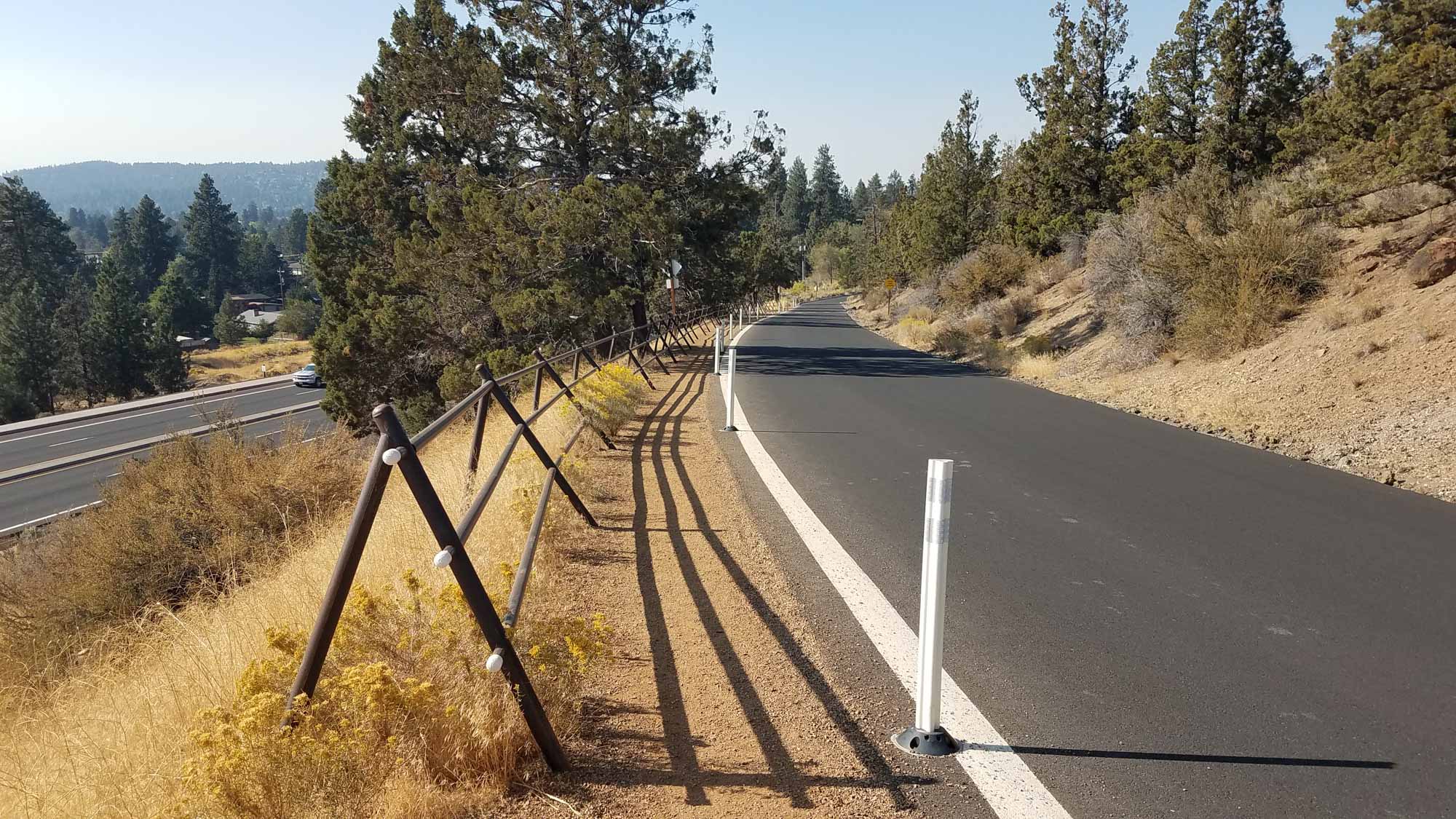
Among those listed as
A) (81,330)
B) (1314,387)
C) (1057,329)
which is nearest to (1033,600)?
(1314,387)

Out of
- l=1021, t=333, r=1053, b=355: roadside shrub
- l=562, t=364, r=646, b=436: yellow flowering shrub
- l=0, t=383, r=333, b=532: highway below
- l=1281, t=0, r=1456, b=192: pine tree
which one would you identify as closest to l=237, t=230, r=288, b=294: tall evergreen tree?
l=0, t=383, r=333, b=532: highway below

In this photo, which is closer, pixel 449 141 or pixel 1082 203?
pixel 449 141

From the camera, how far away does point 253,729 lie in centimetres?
302

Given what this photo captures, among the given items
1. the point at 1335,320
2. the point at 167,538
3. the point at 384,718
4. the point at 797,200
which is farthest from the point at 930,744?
the point at 797,200

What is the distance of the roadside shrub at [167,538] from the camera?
973 cm

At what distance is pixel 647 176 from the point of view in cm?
2667

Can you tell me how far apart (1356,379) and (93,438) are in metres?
46.5

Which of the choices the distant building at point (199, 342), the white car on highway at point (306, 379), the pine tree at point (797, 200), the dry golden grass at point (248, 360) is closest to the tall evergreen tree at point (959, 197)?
the white car on highway at point (306, 379)

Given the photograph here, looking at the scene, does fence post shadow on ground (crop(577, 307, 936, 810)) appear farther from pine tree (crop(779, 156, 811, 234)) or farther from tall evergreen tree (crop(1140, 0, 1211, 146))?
pine tree (crop(779, 156, 811, 234))

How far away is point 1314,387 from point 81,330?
3193 inches

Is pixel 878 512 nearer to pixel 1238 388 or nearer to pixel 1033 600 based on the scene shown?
pixel 1033 600

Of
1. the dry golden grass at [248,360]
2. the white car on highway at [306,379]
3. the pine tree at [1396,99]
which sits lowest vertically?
the dry golden grass at [248,360]

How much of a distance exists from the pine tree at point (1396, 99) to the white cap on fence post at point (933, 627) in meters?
13.5

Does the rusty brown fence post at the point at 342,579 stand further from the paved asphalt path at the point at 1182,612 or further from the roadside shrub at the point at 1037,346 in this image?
the roadside shrub at the point at 1037,346
